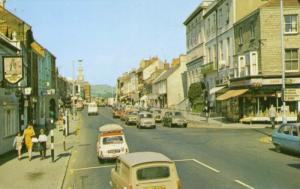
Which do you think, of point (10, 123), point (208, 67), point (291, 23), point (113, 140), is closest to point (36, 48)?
point (208, 67)

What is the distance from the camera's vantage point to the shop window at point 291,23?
46719 mm

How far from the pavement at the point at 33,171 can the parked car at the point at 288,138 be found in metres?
10.7

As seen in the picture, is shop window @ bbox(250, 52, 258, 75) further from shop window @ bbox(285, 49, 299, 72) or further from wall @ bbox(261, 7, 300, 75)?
shop window @ bbox(285, 49, 299, 72)

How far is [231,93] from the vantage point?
50688 millimetres

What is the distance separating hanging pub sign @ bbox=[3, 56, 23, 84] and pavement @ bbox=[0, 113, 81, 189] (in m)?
4.27

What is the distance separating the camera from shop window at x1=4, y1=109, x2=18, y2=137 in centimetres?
2903

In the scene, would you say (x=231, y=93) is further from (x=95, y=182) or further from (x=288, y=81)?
(x=95, y=182)

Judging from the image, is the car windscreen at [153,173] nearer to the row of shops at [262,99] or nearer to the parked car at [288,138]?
the parked car at [288,138]

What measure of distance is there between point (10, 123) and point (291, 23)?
28.7m

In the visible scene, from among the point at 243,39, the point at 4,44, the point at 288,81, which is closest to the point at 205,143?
the point at 4,44

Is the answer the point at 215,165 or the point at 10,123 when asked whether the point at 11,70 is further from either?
the point at 215,165

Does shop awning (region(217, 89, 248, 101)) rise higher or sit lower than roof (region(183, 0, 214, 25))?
lower

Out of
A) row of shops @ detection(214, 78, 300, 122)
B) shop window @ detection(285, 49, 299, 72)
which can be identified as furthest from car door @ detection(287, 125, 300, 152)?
shop window @ detection(285, 49, 299, 72)

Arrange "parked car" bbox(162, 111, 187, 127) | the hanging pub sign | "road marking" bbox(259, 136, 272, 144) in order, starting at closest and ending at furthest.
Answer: the hanging pub sign, "road marking" bbox(259, 136, 272, 144), "parked car" bbox(162, 111, 187, 127)
